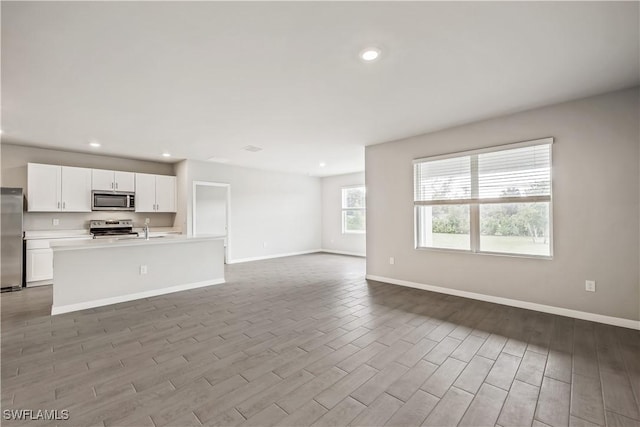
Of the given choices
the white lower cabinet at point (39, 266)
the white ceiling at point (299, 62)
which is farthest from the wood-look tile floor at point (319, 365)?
the white ceiling at point (299, 62)

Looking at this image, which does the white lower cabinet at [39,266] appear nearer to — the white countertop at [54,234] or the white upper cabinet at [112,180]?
the white countertop at [54,234]

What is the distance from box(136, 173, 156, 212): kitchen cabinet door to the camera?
20.5 ft

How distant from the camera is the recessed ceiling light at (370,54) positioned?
7.38ft

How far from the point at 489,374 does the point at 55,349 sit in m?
3.74

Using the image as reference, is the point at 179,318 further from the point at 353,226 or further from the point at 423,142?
the point at 353,226

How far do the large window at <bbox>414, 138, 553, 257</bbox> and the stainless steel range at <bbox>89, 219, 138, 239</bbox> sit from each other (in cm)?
563

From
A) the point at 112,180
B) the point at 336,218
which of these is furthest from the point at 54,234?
the point at 336,218

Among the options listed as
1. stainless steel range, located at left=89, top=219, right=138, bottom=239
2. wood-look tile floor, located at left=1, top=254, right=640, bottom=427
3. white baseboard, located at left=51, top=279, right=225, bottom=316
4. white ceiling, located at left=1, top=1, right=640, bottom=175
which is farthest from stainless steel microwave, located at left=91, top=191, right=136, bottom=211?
white baseboard, located at left=51, top=279, right=225, bottom=316

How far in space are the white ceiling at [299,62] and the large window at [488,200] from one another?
605 millimetres

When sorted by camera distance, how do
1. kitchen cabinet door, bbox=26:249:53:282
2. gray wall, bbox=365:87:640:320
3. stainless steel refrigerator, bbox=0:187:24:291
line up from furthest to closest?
1. kitchen cabinet door, bbox=26:249:53:282
2. stainless steel refrigerator, bbox=0:187:24:291
3. gray wall, bbox=365:87:640:320

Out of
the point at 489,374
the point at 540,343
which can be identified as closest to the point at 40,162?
the point at 489,374

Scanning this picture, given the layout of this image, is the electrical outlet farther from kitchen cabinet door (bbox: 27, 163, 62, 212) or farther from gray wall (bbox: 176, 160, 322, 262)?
kitchen cabinet door (bbox: 27, 163, 62, 212)

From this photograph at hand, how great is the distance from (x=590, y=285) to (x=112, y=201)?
7.87m

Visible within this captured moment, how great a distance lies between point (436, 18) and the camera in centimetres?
192
